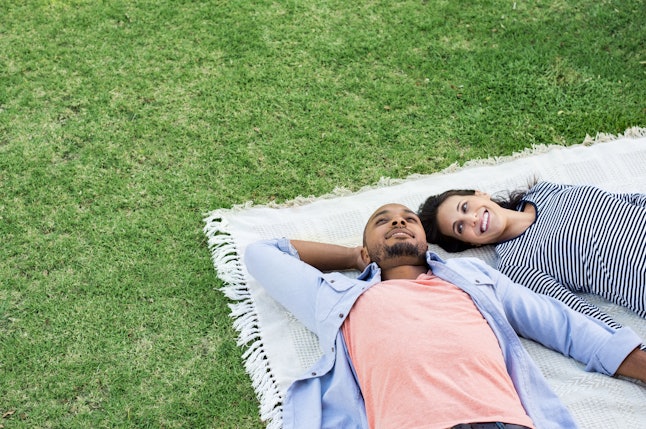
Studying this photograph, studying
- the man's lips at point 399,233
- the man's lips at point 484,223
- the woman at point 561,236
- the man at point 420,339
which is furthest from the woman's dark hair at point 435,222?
the man's lips at point 399,233

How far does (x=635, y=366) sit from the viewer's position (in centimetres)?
290

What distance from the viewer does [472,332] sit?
9.27 feet

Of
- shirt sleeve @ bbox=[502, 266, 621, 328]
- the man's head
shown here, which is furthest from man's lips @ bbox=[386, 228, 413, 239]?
shirt sleeve @ bbox=[502, 266, 621, 328]

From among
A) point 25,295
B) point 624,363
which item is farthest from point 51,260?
point 624,363

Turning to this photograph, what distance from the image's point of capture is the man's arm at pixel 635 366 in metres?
2.89

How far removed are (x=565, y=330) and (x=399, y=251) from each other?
0.81 metres

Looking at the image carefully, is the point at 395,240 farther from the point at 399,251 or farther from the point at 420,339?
the point at 420,339

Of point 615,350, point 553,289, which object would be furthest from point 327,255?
point 615,350

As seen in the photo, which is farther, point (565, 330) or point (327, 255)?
point (327, 255)

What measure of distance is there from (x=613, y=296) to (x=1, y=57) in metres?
4.06

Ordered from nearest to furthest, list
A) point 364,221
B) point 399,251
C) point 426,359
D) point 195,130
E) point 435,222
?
point 426,359 < point 399,251 < point 435,222 < point 364,221 < point 195,130

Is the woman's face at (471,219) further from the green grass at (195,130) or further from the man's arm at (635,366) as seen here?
the man's arm at (635,366)

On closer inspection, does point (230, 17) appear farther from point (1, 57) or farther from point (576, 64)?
point (576, 64)

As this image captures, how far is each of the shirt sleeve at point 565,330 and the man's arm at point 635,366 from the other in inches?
0.9
